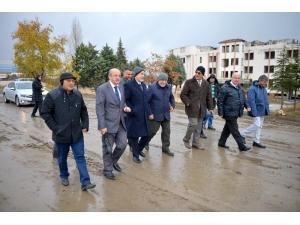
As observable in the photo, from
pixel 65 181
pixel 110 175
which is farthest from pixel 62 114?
pixel 110 175

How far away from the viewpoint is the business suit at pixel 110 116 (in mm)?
4543

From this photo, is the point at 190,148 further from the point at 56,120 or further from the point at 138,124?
the point at 56,120

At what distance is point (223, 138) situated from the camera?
689 cm

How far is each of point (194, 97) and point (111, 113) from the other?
102 inches

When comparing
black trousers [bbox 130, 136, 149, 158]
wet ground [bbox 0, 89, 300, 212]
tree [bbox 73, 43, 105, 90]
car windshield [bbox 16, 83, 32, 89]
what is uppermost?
tree [bbox 73, 43, 105, 90]

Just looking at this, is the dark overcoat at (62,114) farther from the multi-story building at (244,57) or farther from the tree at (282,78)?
the multi-story building at (244,57)

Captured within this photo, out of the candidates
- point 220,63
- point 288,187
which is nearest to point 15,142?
point 288,187

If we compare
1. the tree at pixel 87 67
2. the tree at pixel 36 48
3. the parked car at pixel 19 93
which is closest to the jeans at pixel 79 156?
the parked car at pixel 19 93

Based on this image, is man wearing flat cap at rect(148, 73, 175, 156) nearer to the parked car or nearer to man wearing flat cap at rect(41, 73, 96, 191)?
man wearing flat cap at rect(41, 73, 96, 191)

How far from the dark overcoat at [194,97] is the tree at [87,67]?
26816 mm

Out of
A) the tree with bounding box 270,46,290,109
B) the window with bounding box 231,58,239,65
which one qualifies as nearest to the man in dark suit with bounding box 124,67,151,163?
the tree with bounding box 270,46,290,109

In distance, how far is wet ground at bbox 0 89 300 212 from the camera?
3.71 metres

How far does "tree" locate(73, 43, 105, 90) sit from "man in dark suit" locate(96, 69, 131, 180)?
1107 inches

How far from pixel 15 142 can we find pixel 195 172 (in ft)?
16.7
